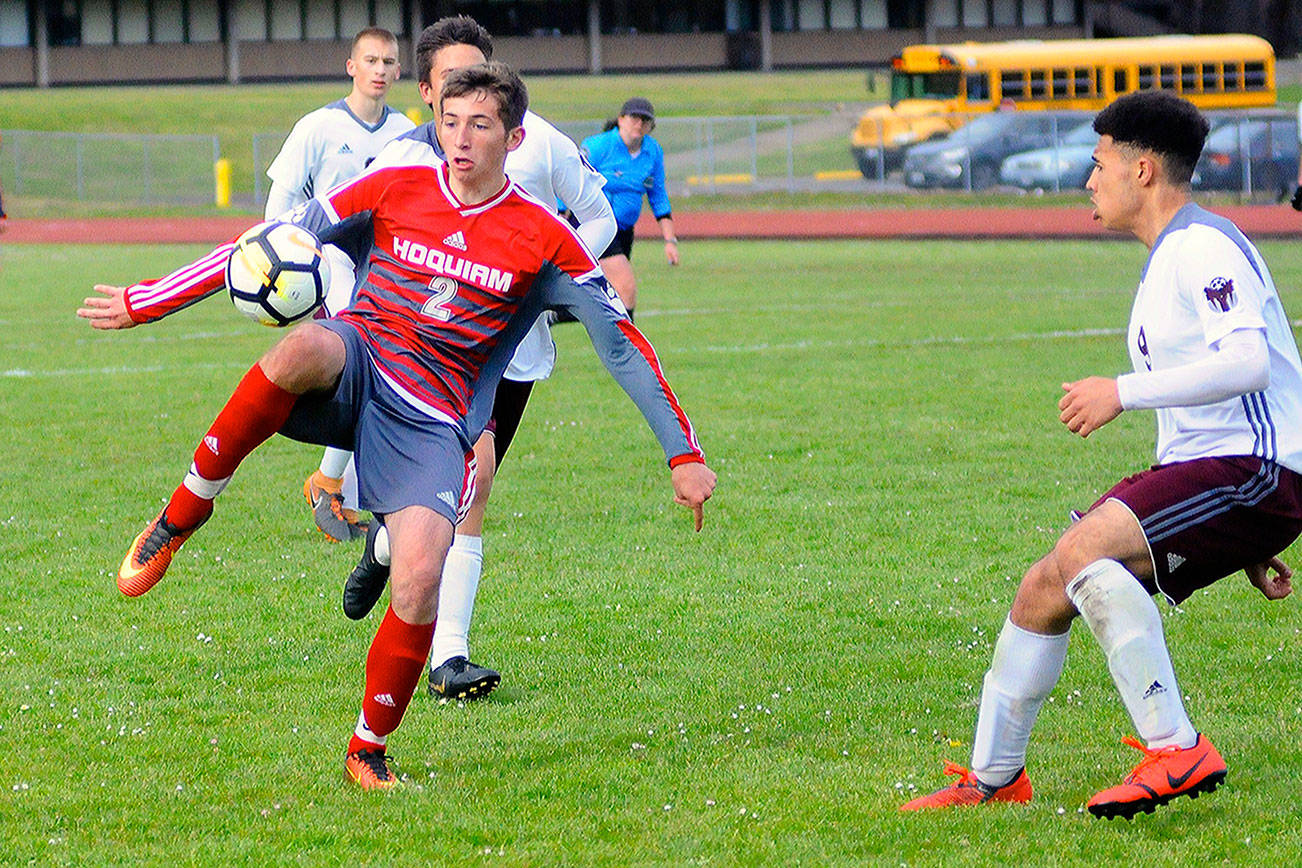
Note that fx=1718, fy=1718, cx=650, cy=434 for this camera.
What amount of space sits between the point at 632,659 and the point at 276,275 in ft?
6.95

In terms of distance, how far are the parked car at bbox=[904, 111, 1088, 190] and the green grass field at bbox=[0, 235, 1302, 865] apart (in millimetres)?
24427

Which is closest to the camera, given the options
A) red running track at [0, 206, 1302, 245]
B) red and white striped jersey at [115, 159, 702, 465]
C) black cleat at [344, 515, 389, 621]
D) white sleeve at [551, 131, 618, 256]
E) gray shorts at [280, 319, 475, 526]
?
gray shorts at [280, 319, 475, 526]

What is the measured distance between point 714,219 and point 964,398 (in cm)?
2383

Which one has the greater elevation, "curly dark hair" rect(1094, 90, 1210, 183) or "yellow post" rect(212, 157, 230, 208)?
"curly dark hair" rect(1094, 90, 1210, 183)

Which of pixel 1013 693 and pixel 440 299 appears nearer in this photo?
pixel 1013 693

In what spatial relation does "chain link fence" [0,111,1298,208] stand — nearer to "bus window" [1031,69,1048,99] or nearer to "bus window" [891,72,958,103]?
"bus window" [891,72,958,103]

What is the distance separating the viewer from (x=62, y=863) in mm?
4270

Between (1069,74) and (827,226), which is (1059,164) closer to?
(827,226)

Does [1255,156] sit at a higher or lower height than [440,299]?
lower

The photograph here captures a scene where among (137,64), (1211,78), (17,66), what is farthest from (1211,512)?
(17,66)

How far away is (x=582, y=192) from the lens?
21.7ft

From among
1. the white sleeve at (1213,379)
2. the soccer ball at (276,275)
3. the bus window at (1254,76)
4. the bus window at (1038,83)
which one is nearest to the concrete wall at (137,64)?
the bus window at (1038,83)

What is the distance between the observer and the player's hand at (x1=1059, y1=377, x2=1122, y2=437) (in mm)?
4102

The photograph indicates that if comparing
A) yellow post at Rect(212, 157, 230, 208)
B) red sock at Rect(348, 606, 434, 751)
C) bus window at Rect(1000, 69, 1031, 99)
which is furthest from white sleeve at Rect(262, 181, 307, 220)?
bus window at Rect(1000, 69, 1031, 99)
